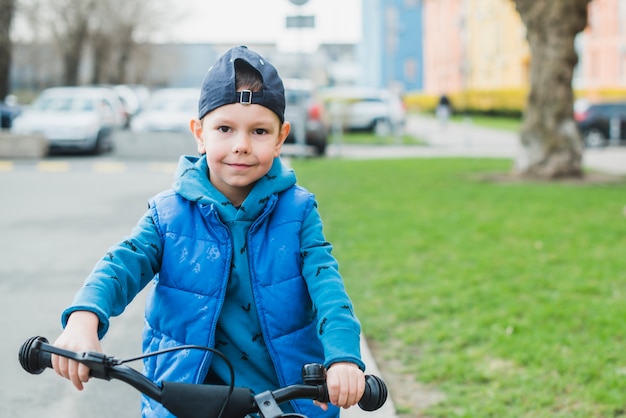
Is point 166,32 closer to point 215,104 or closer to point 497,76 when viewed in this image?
point 497,76

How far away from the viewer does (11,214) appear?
36.7 ft

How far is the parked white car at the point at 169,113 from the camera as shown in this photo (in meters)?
21.3

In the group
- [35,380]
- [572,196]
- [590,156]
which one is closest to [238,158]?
[35,380]

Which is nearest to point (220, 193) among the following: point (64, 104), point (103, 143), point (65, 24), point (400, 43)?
point (103, 143)

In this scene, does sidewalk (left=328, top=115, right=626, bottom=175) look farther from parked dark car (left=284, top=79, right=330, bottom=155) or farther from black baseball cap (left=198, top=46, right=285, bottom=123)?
black baseball cap (left=198, top=46, right=285, bottom=123)

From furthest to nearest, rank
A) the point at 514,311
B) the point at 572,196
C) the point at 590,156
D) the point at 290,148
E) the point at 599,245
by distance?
the point at 590,156
the point at 290,148
the point at 572,196
the point at 599,245
the point at 514,311

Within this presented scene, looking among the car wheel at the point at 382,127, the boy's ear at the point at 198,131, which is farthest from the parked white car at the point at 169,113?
the boy's ear at the point at 198,131

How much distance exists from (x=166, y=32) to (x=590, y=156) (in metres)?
39.4

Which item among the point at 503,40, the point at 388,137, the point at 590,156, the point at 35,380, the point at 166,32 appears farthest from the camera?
the point at 503,40

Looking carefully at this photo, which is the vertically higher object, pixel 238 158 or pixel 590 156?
pixel 238 158

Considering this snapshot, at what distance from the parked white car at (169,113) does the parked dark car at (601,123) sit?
12013 mm

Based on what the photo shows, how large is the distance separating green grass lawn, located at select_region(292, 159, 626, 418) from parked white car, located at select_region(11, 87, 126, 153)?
981cm

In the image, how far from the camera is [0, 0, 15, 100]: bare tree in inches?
1214

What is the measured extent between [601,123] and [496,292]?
72.2ft
